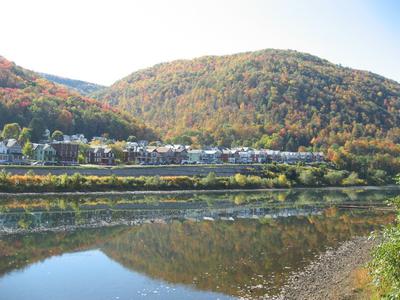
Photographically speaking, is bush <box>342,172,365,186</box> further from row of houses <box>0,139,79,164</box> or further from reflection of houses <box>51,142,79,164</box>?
row of houses <box>0,139,79,164</box>

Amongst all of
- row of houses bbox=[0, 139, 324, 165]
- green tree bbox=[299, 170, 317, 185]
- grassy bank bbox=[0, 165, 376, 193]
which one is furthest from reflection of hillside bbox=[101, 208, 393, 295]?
row of houses bbox=[0, 139, 324, 165]

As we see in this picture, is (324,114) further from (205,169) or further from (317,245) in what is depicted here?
(317,245)

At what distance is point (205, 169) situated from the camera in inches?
2734

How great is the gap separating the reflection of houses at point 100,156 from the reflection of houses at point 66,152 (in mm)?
2808

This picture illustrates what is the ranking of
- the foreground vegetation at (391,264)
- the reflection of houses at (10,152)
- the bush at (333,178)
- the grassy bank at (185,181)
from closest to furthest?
the foreground vegetation at (391,264) < the grassy bank at (185,181) < the reflection of houses at (10,152) < the bush at (333,178)

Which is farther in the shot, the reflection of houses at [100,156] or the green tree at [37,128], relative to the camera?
the green tree at [37,128]

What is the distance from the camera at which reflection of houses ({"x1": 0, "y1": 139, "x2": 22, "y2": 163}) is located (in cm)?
6293

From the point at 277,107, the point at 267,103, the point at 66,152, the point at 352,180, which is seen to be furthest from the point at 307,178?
the point at 267,103

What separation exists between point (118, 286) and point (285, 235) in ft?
55.1

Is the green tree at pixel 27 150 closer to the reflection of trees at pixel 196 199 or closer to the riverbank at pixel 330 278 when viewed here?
the reflection of trees at pixel 196 199

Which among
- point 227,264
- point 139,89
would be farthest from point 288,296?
point 139,89

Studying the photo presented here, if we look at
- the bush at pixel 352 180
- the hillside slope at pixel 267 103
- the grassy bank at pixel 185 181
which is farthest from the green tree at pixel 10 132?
the bush at pixel 352 180

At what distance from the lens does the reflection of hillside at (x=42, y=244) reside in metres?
24.8

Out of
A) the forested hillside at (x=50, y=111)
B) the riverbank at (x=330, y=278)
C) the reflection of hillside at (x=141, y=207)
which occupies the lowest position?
the reflection of hillside at (x=141, y=207)
